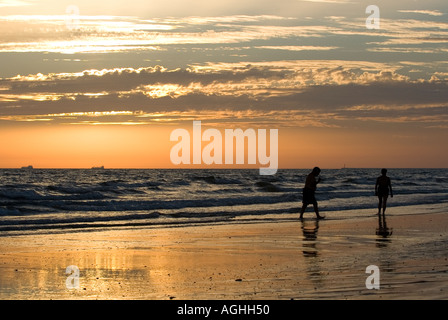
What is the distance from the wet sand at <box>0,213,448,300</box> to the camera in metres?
9.41

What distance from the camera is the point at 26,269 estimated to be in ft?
38.0

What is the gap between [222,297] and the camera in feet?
29.6

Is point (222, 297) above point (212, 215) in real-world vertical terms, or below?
below

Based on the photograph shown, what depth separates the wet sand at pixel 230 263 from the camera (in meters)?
9.41

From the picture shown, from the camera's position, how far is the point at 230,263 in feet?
40.2

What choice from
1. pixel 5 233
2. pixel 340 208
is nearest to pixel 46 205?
pixel 5 233
